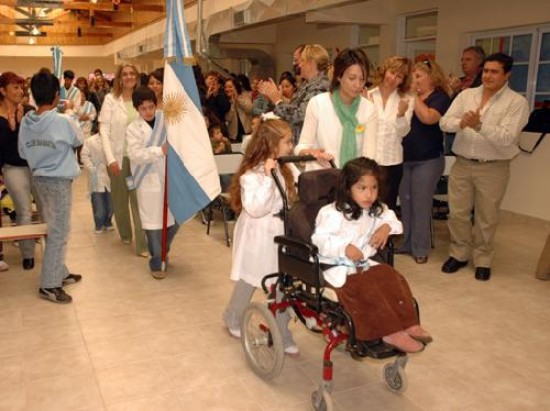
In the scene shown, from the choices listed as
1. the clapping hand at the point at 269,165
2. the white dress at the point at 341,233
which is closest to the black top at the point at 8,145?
the clapping hand at the point at 269,165

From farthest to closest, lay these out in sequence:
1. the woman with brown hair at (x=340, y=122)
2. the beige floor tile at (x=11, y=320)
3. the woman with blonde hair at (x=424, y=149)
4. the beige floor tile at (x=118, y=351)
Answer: the woman with blonde hair at (x=424, y=149) < the beige floor tile at (x=11, y=320) < the woman with brown hair at (x=340, y=122) < the beige floor tile at (x=118, y=351)

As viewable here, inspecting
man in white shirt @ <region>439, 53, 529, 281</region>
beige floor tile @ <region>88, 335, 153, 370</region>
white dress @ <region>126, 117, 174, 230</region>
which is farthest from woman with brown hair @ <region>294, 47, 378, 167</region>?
beige floor tile @ <region>88, 335, 153, 370</region>

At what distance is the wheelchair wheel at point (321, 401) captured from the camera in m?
2.28

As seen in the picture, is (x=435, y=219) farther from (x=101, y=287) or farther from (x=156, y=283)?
(x=101, y=287)

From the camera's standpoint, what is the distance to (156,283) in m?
4.01

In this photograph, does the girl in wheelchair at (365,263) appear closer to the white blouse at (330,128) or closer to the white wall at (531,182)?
the white blouse at (330,128)

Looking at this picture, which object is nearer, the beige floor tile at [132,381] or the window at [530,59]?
the beige floor tile at [132,381]

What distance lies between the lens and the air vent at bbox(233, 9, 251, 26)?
6.32m

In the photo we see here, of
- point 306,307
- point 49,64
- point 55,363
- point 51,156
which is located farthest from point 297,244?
point 49,64

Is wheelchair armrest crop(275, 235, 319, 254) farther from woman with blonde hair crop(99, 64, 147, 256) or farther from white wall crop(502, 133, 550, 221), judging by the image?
white wall crop(502, 133, 550, 221)

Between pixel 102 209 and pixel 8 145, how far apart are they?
1449 millimetres

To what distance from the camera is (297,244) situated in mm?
2340

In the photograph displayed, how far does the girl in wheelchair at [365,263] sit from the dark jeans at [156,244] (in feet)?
6.32

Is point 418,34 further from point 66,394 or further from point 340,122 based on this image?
point 66,394
